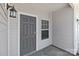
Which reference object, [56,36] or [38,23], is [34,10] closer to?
[38,23]

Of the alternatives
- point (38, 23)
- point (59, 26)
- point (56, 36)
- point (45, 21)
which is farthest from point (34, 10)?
point (56, 36)

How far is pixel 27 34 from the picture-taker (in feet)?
16.6

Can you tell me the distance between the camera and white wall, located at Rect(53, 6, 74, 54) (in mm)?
5662

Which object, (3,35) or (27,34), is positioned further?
(27,34)

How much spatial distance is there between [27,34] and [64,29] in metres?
2.21

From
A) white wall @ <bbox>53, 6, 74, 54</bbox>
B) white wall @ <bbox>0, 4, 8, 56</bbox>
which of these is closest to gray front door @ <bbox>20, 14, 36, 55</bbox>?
white wall @ <bbox>0, 4, 8, 56</bbox>

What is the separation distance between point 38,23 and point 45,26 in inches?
43.7

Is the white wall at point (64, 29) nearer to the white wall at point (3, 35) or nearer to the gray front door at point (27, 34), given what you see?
the gray front door at point (27, 34)

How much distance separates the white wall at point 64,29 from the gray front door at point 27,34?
1663 millimetres

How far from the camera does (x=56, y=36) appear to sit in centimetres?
723

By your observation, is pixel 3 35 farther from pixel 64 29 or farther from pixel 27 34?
pixel 64 29

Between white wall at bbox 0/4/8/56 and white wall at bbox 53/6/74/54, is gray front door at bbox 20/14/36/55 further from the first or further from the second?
white wall at bbox 53/6/74/54

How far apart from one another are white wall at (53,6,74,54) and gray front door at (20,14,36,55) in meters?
1.66

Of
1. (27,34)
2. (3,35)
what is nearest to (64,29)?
(27,34)
